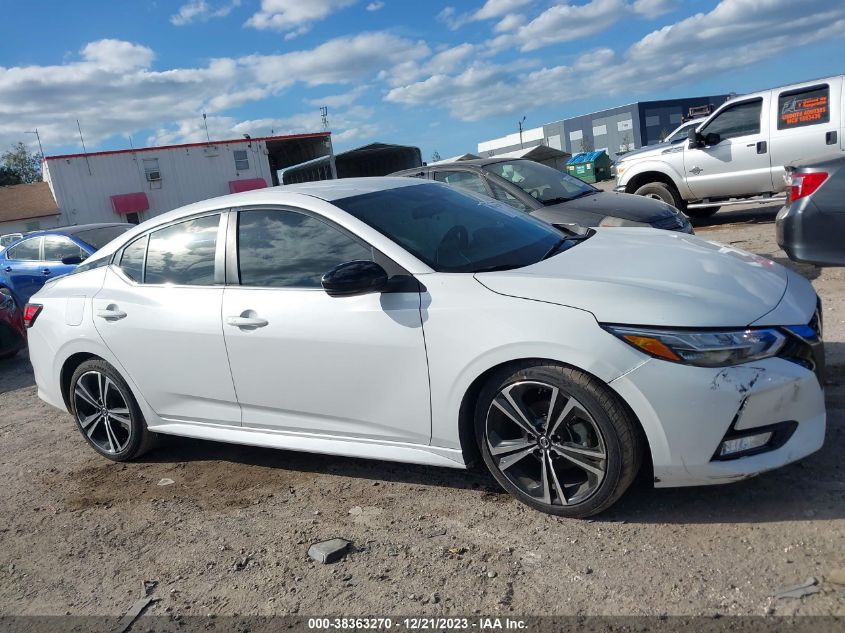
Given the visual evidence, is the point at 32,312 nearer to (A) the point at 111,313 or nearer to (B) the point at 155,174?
(A) the point at 111,313

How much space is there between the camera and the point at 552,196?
823 centimetres

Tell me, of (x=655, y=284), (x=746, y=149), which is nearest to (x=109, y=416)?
(x=655, y=284)

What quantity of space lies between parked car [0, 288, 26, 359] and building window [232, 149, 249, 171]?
3220cm

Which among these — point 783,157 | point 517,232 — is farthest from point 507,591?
point 783,157

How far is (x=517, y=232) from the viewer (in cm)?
398

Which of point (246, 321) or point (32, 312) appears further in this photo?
point (32, 312)

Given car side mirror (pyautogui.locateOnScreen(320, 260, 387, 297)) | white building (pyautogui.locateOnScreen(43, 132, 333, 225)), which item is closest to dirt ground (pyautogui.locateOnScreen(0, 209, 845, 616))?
car side mirror (pyautogui.locateOnScreen(320, 260, 387, 297))

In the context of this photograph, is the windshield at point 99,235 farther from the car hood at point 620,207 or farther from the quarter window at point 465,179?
the car hood at point 620,207

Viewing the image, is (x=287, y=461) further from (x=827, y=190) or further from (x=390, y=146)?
(x=390, y=146)

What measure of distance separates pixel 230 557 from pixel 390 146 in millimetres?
37413

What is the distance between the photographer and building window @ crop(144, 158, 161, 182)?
37.0 metres

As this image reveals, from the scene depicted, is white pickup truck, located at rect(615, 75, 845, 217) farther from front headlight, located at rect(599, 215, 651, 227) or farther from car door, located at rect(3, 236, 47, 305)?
car door, located at rect(3, 236, 47, 305)

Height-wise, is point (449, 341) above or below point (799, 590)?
above

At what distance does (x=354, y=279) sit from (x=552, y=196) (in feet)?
17.8
